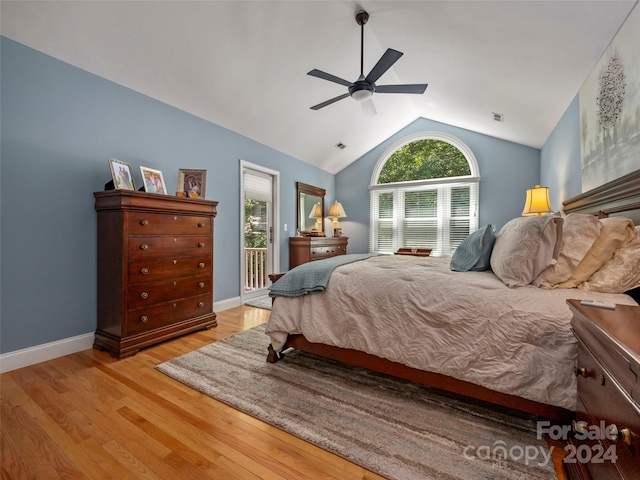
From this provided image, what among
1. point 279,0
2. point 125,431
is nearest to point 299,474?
point 125,431

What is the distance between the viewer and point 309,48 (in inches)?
121

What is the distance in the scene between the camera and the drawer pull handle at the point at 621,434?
61 cm

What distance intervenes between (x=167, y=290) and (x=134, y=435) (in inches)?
54.1

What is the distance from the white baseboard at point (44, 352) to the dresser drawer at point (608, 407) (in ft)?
10.8

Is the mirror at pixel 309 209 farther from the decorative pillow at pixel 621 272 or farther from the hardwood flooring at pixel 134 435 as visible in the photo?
the decorative pillow at pixel 621 272

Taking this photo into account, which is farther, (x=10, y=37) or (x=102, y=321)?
(x=102, y=321)

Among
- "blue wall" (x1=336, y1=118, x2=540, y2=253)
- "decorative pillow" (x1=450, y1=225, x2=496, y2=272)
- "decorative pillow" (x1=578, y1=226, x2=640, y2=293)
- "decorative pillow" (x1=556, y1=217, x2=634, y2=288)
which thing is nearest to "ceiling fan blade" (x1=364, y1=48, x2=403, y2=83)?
"decorative pillow" (x1=450, y1=225, x2=496, y2=272)

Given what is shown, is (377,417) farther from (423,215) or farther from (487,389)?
(423,215)

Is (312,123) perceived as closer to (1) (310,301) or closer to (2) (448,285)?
(1) (310,301)

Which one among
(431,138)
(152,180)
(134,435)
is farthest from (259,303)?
(431,138)

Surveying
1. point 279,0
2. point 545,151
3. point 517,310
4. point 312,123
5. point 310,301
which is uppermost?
point 279,0

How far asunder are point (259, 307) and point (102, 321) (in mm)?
1755

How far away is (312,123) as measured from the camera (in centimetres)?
440

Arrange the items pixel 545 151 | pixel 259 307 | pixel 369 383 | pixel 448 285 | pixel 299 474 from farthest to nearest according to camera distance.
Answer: pixel 545 151, pixel 259 307, pixel 369 383, pixel 448 285, pixel 299 474
